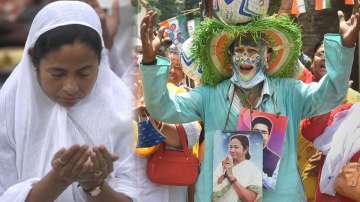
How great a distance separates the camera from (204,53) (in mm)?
3195

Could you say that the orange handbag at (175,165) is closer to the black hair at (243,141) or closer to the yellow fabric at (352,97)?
the black hair at (243,141)

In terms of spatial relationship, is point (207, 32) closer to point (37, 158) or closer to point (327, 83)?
point (327, 83)

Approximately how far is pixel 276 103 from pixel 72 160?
154 cm

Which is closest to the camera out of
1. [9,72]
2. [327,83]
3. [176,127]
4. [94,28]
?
[9,72]

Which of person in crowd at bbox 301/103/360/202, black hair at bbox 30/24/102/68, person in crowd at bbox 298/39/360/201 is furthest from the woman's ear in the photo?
person in crowd at bbox 298/39/360/201

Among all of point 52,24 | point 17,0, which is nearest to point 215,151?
point 52,24

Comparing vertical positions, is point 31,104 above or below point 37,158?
above

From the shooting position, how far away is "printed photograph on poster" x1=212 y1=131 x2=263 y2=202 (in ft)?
9.85

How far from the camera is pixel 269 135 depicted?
3.01 meters

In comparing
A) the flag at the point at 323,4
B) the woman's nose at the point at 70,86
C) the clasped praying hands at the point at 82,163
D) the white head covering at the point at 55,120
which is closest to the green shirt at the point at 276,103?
the white head covering at the point at 55,120

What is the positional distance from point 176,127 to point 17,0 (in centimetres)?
220

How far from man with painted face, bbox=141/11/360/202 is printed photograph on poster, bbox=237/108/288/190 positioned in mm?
32

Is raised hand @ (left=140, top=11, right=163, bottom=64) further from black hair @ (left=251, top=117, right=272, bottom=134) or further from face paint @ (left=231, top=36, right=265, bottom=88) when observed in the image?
black hair @ (left=251, top=117, right=272, bottom=134)

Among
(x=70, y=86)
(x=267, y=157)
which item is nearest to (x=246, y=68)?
(x=267, y=157)
